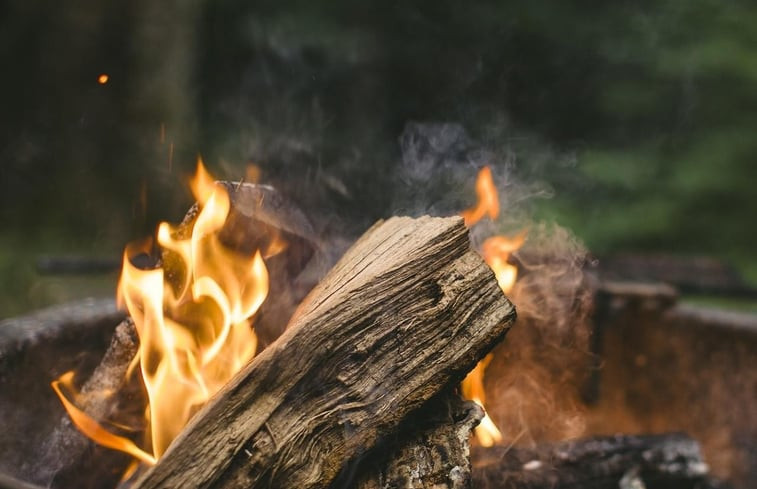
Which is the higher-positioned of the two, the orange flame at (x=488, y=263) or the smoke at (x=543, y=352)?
the orange flame at (x=488, y=263)

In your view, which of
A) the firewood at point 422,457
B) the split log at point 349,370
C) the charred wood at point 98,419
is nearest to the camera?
the split log at point 349,370

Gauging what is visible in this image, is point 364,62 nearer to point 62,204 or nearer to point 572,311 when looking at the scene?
point 62,204

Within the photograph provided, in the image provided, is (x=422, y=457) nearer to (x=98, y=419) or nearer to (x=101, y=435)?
(x=101, y=435)

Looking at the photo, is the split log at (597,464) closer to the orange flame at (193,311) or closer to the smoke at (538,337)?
the smoke at (538,337)

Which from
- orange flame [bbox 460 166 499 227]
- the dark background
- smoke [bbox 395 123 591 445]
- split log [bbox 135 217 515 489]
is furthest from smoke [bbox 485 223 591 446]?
the dark background

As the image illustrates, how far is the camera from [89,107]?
5426 millimetres

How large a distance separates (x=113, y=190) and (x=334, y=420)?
480cm

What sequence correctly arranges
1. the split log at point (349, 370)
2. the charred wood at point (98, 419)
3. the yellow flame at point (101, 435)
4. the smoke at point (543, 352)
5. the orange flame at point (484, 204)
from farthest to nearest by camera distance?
1. the smoke at point (543, 352)
2. the orange flame at point (484, 204)
3. the charred wood at point (98, 419)
4. the yellow flame at point (101, 435)
5. the split log at point (349, 370)

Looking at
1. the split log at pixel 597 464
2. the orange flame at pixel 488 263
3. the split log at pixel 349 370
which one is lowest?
the split log at pixel 597 464

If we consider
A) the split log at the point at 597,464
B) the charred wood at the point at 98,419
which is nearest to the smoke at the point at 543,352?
the split log at the point at 597,464

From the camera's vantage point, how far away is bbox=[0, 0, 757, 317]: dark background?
5.25 metres

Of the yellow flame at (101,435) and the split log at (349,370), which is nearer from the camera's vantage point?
the split log at (349,370)

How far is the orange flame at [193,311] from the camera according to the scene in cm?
157

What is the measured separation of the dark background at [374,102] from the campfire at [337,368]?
2.76 metres
